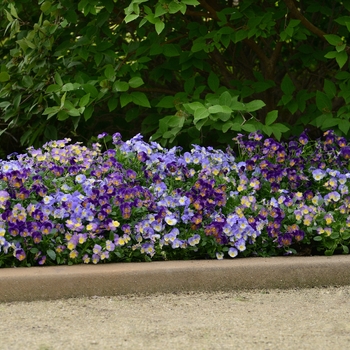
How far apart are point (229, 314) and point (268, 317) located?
0.17m

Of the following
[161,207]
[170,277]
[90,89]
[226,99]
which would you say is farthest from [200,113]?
[170,277]

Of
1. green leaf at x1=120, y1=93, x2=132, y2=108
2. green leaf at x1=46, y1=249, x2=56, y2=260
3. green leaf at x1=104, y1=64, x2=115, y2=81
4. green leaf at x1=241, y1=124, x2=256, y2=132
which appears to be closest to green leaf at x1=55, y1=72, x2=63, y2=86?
green leaf at x1=104, y1=64, x2=115, y2=81

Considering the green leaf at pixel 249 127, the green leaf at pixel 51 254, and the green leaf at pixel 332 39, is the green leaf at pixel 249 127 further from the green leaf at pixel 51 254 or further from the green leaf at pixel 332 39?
the green leaf at pixel 51 254

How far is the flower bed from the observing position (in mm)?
3576

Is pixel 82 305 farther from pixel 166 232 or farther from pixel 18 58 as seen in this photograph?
pixel 18 58

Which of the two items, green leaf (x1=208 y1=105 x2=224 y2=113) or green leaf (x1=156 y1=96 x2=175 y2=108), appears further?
green leaf (x1=156 y1=96 x2=175 y2=108)

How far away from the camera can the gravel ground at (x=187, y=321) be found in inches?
108

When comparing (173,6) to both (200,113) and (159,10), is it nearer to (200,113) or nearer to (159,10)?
(159,10)

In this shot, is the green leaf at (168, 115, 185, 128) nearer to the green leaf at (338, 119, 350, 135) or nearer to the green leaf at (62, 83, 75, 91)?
the green leaf at (62, 83, 75, 91)

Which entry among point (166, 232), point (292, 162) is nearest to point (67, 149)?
point (166, 232)

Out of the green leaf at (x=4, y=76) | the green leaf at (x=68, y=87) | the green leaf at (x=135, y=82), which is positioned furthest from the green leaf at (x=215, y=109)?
the green leaf at (x=4, y=76)

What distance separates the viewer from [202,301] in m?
3.32

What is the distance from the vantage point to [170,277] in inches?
134

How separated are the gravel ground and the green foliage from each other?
115 cm
